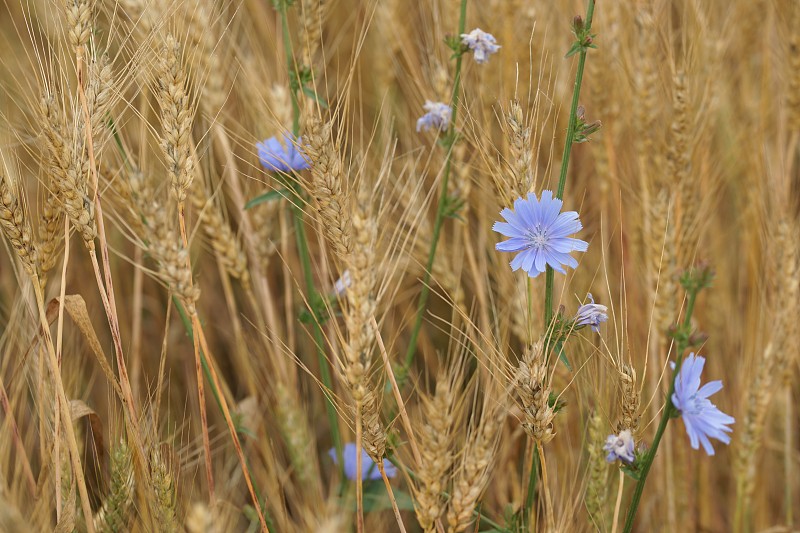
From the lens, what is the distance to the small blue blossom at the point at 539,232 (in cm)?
144

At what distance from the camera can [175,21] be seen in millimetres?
1657

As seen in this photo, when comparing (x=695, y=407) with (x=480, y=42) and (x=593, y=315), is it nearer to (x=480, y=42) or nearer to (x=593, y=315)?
(x=593, y=315)

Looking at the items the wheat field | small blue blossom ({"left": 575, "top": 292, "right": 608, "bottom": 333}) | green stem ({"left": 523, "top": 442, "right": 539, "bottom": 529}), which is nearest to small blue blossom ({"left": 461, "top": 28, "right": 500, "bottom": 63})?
the wheat field

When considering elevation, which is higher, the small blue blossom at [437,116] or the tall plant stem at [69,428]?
the small blue blossom at [437,116]

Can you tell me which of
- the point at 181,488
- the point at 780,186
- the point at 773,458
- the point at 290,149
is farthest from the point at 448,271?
the point at 773,458

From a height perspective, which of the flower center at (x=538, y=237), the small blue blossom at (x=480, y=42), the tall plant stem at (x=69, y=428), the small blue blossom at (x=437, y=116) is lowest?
the tall plant stem at (x=69, y=428)

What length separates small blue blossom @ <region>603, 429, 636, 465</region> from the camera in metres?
1.43

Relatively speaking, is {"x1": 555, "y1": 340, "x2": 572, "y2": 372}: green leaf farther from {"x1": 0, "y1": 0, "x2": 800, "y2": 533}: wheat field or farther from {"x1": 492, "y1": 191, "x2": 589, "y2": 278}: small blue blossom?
{"x1": 492, "y1": 191, "x2": 589, "y2": 278}: small blue blossom

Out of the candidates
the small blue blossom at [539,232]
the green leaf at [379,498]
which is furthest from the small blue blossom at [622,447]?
the green leaf at [379,498]

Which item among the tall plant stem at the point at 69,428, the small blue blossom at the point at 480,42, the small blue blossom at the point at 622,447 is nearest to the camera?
the small blue blossom at the point at 622,447

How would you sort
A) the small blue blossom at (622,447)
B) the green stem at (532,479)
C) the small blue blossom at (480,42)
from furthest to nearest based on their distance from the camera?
the small blue blossom at (480,42) < the green stem at (532,479) < the small blue blossom at (622,447)

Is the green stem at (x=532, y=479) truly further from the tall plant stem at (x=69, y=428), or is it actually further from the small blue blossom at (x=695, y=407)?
the tall plant stem at (x=69, y=428)

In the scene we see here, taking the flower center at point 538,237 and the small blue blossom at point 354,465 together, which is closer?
the flower center at point 538,237

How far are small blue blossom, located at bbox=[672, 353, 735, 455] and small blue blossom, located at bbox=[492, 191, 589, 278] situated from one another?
283 mm
